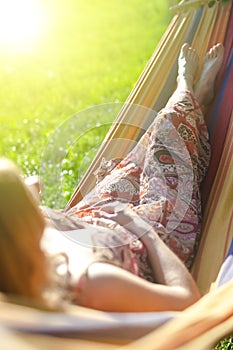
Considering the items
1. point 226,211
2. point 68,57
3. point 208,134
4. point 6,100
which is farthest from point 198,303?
point 68,57

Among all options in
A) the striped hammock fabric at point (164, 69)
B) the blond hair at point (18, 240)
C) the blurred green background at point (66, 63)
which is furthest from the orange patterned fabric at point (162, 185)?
the blurred green background at point (66, 63)

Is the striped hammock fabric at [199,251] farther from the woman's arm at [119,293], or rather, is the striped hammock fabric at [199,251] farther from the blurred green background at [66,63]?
the blurred green background at [66,63]

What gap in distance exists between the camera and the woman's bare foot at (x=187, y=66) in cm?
229

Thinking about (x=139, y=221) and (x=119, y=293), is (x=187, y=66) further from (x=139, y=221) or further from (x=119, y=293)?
(x=119, y=293)

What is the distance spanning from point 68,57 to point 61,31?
1.64ft

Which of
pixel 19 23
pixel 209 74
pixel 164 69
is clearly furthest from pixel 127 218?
pixel 19 23

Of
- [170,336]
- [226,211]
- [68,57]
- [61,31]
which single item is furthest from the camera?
[61,31]

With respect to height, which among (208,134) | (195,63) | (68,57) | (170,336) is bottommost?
(170,336)

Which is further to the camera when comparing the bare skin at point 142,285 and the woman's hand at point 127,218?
the woman's hand at point 127,218

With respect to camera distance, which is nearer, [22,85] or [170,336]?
[170,336]

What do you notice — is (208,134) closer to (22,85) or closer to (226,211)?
(226,211)

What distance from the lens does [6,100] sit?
4.70 m

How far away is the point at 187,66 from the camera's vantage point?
2.36 m

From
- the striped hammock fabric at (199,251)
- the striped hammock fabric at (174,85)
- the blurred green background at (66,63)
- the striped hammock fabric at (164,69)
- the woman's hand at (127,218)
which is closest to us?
the striped hammock fabric at (199,251)
